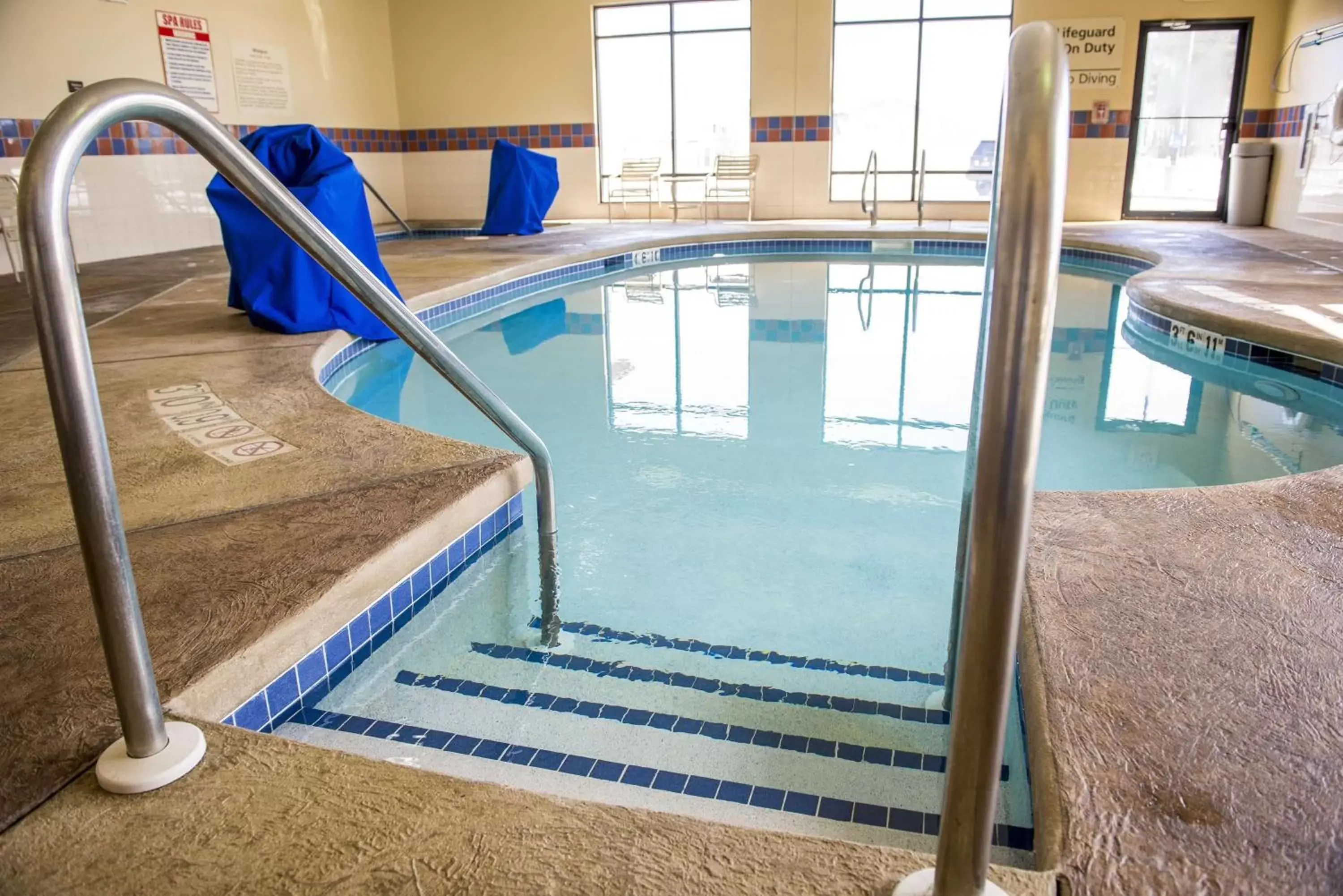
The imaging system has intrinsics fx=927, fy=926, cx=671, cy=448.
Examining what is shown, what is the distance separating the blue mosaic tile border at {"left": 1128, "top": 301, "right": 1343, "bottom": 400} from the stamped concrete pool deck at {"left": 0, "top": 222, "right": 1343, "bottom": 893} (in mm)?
2025

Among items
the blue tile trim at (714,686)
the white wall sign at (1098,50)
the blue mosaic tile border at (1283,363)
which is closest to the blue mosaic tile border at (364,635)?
the blue tile trim at (714,686)

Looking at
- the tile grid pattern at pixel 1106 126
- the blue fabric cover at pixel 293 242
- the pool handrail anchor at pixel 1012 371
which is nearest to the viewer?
the pool handrail anchor at pixel 1012 371

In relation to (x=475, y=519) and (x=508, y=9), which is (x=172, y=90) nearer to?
(x=475, y=519)

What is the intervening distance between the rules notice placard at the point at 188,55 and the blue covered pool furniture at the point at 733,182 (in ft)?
15.9

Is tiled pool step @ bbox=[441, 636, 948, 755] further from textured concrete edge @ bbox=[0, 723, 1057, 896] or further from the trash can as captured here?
the trash can

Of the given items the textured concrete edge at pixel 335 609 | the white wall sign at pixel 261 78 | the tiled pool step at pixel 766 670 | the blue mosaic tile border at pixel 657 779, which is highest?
the white wall sign at pixel 261 78

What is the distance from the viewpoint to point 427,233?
1005 cm

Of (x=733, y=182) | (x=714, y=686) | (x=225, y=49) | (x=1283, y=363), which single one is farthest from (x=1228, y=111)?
(x=714, y=686)

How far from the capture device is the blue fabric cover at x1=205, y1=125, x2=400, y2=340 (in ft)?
12.8

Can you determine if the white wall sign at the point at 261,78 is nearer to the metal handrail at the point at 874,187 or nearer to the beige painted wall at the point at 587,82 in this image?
the beige painted wall at the point at 587,82

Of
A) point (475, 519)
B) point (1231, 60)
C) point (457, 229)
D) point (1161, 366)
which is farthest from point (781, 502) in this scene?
point (1231, 60)

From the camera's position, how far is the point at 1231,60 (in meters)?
9.15

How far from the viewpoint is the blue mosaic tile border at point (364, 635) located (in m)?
1.42

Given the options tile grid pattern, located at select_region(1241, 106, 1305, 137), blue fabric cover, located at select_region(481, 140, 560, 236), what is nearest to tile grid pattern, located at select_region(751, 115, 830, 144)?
blue fabric cover, located at select_region(481, 140, 560, 236)
